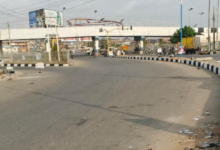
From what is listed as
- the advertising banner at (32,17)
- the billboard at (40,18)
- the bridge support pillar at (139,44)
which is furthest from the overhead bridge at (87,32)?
the advertising banner at (32,17)

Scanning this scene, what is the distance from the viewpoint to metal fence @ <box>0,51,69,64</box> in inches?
1318

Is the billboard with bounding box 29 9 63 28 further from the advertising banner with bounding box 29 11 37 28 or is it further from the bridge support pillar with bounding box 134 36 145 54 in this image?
the bridge support pillar with bounding box 134 36 145 54

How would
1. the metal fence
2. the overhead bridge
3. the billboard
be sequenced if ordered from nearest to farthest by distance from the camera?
1. the metal fence
2. the overhead bridge
3. the billboard

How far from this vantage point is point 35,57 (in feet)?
121

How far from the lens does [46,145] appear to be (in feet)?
14.7

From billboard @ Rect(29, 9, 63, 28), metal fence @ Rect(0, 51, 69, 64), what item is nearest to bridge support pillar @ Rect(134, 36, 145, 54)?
billboard @ Rect(29, 9, 63, 28)

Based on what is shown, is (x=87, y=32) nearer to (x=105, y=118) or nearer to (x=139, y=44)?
(x=139, y=44)

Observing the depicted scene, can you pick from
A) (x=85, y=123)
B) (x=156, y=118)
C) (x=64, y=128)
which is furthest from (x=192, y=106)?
(x=64, y=128)

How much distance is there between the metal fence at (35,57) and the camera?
1318 inches

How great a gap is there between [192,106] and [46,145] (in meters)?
4.35

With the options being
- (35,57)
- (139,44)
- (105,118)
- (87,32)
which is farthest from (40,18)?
(105,118)

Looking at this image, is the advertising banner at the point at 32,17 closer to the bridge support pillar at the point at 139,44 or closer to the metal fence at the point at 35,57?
the metal fence at the point at 35,57

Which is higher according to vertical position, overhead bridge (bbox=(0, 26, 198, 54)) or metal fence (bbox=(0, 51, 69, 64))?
overhead bridge (bbox=(0, 26, 198, 54))

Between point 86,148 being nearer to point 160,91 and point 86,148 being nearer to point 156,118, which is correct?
point 156,118
